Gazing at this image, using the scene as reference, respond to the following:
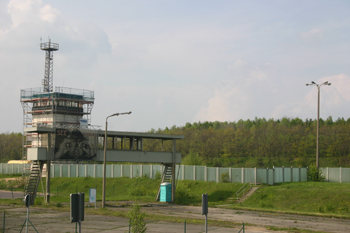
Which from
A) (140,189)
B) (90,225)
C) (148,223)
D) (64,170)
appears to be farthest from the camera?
(64,170)

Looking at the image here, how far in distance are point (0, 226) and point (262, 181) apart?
34.2 meters

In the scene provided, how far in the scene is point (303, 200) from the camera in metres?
42.2

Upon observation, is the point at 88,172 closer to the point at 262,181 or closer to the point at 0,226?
the point at 262,181

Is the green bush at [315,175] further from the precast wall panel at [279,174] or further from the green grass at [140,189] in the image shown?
the green grass at [140,189]

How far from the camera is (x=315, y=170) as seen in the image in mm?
56844

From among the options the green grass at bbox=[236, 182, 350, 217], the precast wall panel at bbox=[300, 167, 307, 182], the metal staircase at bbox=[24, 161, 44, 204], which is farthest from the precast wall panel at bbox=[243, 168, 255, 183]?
the metal staircase at bbox=[24, 161, 44, 204]

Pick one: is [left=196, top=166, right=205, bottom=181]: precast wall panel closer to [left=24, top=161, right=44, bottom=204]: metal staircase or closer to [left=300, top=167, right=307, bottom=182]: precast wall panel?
[left=300, top=167, right=307, bottom=182]: precast wall panel

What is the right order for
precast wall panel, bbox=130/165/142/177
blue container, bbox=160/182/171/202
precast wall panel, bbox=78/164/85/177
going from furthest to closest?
Answer: precast wall panel, bbox=78/164/85/177, precast wall panel, bbox=130/165/142/177, blue container, bbox=160/182/171/202

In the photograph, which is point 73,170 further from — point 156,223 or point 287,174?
point 156,223

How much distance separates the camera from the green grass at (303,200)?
3888 cm

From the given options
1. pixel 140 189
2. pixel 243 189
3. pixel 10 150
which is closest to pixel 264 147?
pixel 140 189

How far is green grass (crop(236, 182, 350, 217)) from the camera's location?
1531 inches

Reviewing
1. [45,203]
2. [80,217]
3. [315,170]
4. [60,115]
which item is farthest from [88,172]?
[80,217]

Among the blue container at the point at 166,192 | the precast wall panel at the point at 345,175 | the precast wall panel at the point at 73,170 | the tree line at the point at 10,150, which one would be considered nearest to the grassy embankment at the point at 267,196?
the blue container at the point at 166,192
